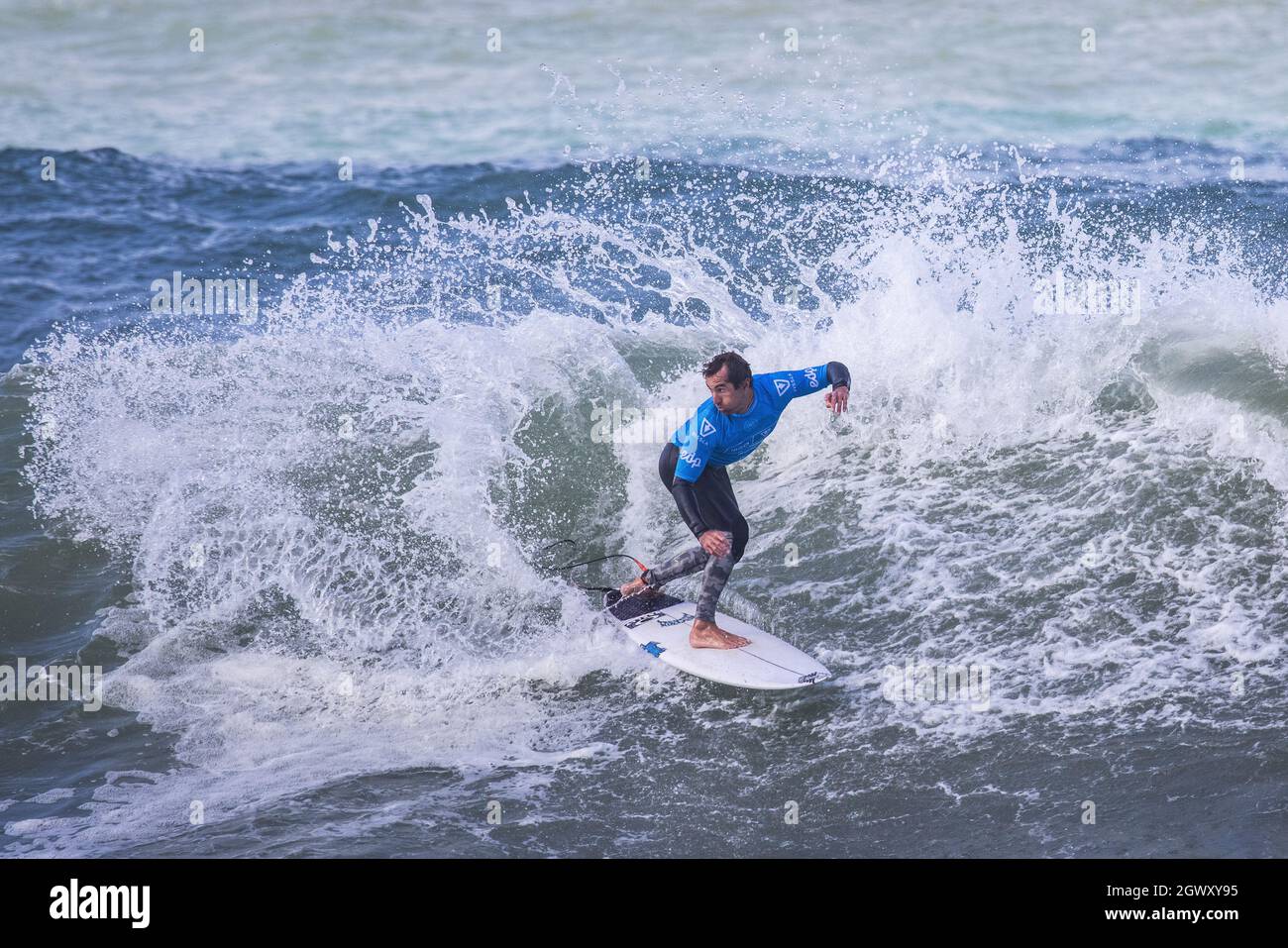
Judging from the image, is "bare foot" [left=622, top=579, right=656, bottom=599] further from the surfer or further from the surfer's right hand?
the surfer's right hand

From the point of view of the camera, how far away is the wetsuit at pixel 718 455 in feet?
22.3

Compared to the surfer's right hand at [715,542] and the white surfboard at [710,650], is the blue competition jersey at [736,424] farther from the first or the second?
the white surfboard at [710,650]

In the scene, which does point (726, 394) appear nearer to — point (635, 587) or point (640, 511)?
point (635, 587)

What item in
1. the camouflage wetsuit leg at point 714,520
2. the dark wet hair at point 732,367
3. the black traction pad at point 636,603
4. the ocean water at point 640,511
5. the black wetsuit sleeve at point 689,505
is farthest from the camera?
the black traction pad at point 636,603

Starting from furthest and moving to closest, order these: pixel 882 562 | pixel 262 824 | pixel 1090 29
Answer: pixel 1090 29
pixel 882 562
pixel 262 824

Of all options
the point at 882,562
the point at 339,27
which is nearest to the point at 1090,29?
the point at 339,27

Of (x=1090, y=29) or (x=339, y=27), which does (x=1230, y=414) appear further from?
(x=339, y=27)

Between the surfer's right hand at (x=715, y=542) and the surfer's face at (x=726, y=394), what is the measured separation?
2.13 ft

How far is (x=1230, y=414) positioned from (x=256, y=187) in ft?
43.8

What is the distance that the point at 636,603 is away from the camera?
24.9 ft

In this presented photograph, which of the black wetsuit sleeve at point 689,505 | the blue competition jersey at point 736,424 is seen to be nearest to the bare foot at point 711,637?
the black wetsuit sleeve at point 689,505

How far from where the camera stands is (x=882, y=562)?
7883 millimetres

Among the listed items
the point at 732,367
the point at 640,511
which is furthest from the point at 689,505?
the point at 640,511

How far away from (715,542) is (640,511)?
228 cm
